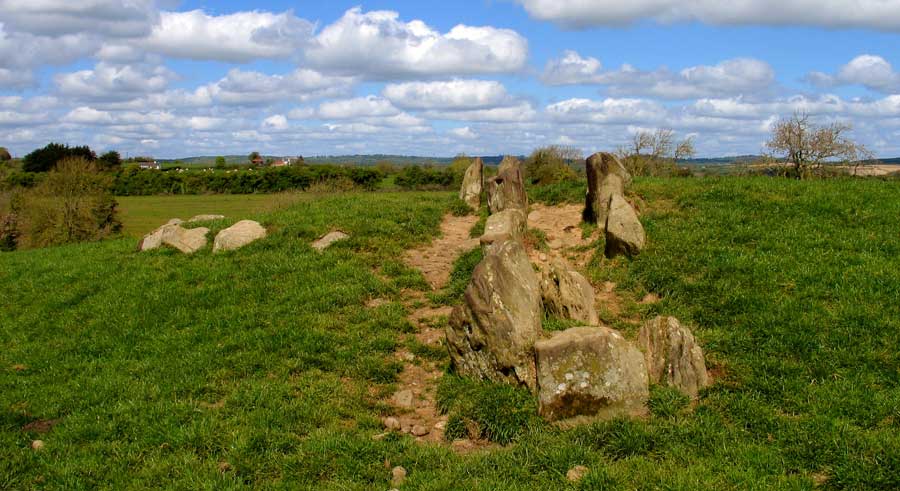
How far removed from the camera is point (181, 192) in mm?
84750

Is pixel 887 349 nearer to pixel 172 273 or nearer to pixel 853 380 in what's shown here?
pixel 853 380

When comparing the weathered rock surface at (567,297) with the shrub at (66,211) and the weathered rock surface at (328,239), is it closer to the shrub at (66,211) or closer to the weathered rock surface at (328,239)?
the weathered rock surface at (328,239)

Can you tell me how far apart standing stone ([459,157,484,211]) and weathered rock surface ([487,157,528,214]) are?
5.79 feet

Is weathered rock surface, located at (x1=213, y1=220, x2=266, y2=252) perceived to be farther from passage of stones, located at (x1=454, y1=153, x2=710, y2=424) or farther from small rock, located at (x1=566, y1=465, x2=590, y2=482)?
small rock, located at (x1=566, y1=465, x2=590, y2=482)

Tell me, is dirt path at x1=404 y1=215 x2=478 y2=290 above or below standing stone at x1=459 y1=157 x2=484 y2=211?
below

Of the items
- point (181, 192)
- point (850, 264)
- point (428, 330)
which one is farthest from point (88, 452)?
point (181, 192)

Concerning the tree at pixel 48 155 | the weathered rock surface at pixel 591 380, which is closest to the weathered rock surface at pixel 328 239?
the weathered rock surface at pixel 591 380

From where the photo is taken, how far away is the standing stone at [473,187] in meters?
22.7

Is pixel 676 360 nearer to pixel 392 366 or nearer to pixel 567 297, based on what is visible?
A: pixel 567 297

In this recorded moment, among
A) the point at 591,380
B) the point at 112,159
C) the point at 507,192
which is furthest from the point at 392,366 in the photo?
the point at 112,159

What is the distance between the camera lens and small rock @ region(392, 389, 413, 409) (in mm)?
9586

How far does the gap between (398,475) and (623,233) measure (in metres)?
9.38

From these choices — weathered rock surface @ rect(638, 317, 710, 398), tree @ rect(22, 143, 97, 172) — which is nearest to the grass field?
weathered rock surface @ rect(638, 317, 710, 398)

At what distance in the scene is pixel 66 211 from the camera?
151ft
